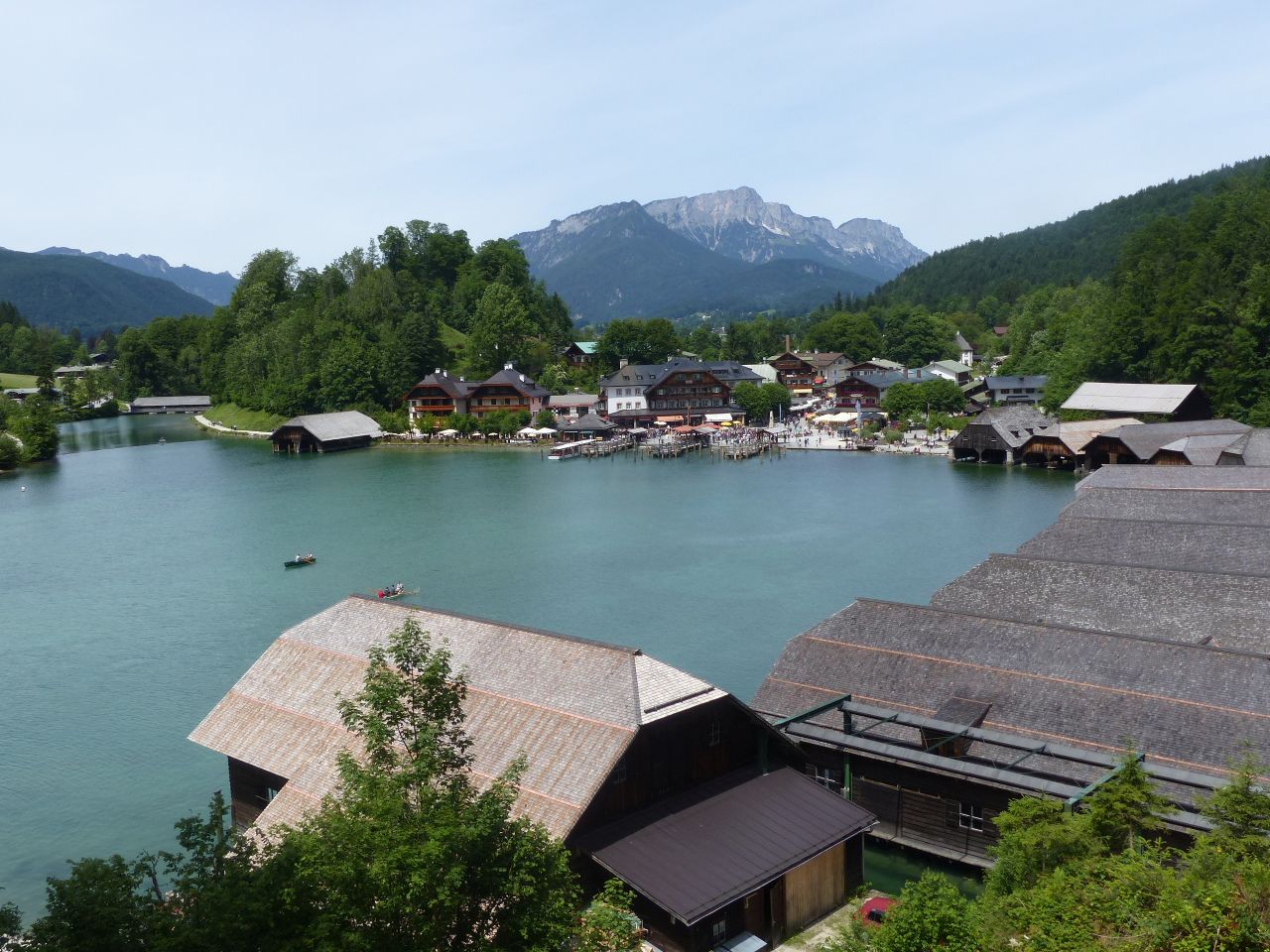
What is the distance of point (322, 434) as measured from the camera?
8275 centimetres

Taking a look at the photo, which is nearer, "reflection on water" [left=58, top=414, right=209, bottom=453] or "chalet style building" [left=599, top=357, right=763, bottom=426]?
"chalet style building" [left=599, top=357, right=763, bottom=426]

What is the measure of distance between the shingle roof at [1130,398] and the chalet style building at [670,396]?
30.5 metres

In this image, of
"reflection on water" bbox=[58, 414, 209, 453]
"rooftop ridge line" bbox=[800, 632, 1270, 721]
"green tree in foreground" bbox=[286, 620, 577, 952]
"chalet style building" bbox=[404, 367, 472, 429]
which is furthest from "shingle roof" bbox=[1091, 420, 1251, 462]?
"reflection on water" bbox=[58, 414, 209, 453]

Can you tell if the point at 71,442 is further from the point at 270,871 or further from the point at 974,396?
the point at 270,871

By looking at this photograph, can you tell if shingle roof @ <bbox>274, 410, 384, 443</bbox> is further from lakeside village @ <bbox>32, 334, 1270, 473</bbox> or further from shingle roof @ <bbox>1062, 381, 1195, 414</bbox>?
shingle roof @ <bbox>1062, 381, 1195, 414</bbox>

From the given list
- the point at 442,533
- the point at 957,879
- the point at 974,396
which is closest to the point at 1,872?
the point at 957,879

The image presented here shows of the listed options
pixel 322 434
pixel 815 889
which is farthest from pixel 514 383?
pixel 815 889

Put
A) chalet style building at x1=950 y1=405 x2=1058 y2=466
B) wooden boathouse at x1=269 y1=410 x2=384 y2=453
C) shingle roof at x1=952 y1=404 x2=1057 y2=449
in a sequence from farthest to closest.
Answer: wooden boathouse at x1=269 y1=410 x2=384 y2=453
shingle roof at x1=952 y1=404 x2=1057 y2=449
chalet style building at x1=950 y1=405 x2=1058 y2=466

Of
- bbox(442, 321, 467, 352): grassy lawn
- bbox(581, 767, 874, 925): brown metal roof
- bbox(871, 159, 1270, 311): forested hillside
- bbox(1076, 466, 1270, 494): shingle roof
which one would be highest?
bbox(871, 159, 1270, 311): forested hillside

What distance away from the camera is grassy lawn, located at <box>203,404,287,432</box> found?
98.9 m

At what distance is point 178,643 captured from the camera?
101 ft

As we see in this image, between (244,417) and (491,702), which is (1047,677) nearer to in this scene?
(491,702)

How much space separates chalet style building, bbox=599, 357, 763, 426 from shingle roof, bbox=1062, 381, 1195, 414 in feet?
100.0

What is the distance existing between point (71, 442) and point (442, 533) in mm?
67923
